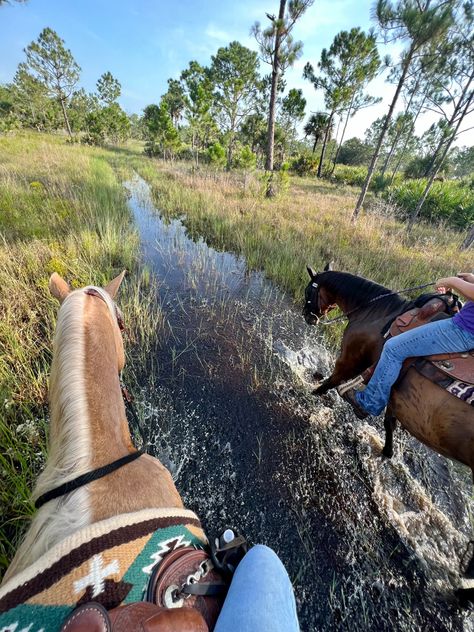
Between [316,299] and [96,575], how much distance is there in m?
3.17

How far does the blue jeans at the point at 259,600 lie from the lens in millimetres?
666

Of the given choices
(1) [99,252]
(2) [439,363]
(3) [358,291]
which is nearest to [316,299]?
(3) [358,291]

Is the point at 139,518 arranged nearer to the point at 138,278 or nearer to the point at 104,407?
the point at 104,407

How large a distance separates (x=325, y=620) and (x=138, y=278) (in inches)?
191

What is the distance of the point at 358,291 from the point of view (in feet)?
9.18

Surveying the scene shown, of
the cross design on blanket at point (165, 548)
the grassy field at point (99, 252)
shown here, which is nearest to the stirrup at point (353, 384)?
the grassy field at point (99, 252)

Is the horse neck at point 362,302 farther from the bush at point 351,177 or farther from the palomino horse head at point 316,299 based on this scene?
the bush at point 351,177

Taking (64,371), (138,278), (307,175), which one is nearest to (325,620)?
(64,371)

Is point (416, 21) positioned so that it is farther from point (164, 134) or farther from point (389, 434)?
point (164, 134)

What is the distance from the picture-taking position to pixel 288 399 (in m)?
2.93

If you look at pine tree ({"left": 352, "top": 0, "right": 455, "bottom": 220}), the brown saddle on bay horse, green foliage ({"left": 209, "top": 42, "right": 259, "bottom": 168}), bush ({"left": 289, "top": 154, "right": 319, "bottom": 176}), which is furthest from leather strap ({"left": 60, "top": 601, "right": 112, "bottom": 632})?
bush ({"left": 289, "top": 154, "right": 319, "bottom": 176})

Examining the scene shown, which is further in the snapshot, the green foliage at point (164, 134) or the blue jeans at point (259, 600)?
the green foliage at point (164, 134)

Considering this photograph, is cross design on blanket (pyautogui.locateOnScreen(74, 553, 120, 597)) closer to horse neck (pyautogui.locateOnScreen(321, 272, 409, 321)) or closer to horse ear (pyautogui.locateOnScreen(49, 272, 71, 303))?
horse ear (pyautogui.locateOnScreen(49, 272, 71, 303))

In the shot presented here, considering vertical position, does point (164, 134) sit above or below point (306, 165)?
above
